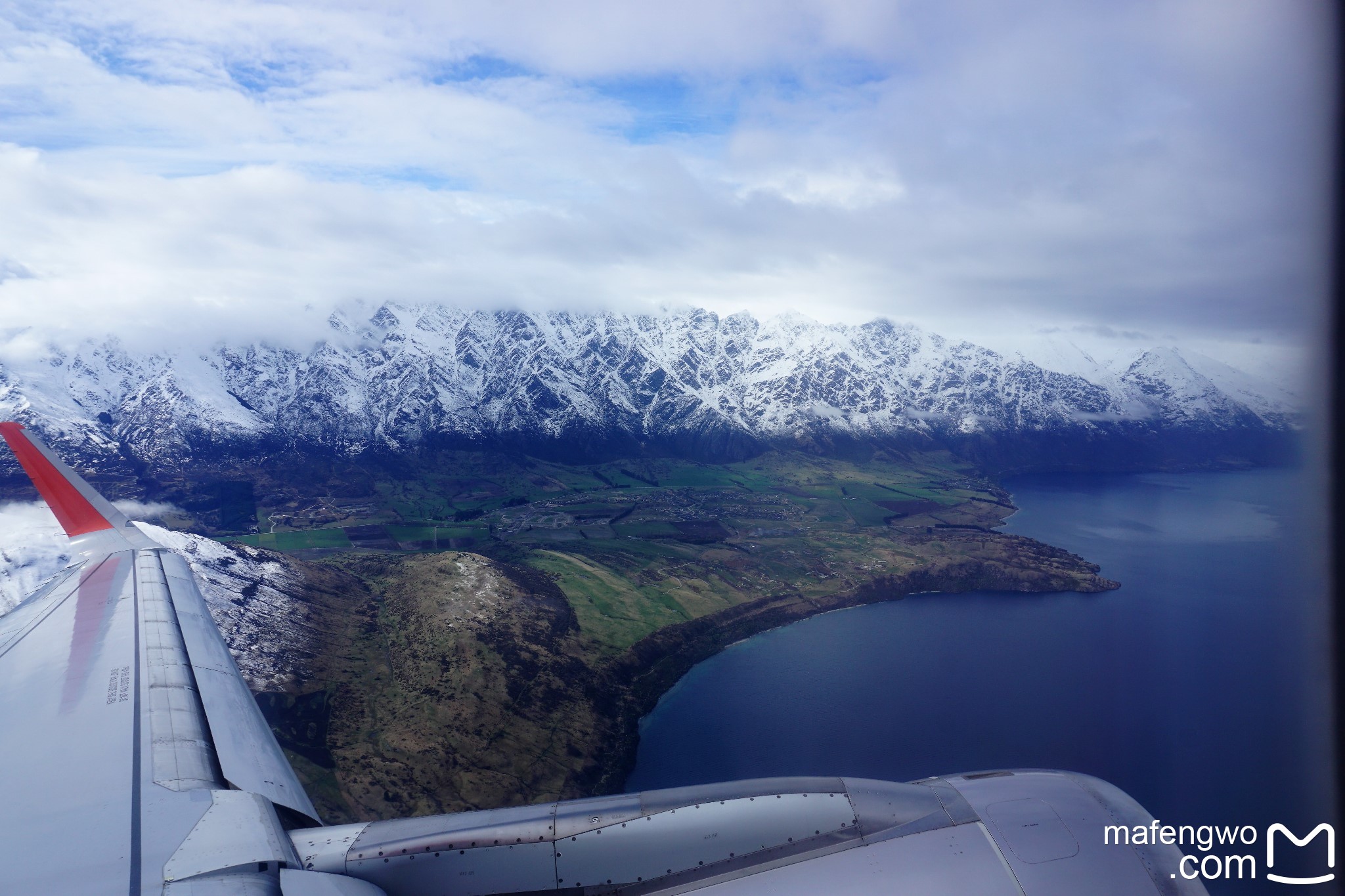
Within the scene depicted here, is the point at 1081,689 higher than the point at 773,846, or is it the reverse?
the point at 773,846

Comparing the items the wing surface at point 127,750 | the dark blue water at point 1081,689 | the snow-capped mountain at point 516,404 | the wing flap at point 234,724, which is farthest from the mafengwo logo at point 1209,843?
the snow-capped mountain at point 516,404

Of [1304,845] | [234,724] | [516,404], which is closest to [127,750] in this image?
[234,724]

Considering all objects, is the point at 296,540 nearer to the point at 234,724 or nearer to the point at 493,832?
the point at 234,724

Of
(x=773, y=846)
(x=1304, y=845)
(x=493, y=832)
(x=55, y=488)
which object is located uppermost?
(x=55, y=488)

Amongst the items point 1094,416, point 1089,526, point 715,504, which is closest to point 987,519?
point 1089,526

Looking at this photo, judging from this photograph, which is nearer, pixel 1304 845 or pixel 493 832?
pixel 493 832

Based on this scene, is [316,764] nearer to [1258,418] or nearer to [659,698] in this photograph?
[659,698]
